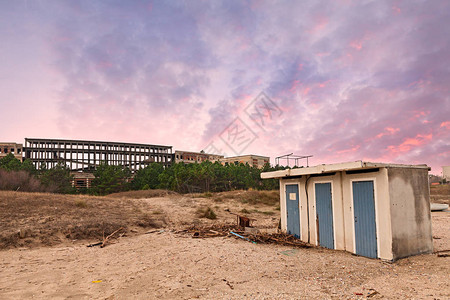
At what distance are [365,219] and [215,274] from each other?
5972mm

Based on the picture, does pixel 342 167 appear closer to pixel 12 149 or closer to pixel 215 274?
pixel 215 274

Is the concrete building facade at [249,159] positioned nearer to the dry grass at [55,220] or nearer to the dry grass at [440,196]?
the dry grass at [440,196]

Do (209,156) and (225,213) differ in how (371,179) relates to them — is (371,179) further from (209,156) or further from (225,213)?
(209,156)

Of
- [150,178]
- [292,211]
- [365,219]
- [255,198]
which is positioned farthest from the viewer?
[150,178]

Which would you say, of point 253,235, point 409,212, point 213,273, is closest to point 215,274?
point 213,273

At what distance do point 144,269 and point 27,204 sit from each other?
15012mm

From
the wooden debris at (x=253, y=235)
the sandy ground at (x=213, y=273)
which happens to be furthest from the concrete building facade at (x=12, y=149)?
the wooden debris at (x=253, y=235)

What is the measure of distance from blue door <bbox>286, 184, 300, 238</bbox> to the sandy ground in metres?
1.81

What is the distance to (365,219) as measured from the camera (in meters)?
10.2

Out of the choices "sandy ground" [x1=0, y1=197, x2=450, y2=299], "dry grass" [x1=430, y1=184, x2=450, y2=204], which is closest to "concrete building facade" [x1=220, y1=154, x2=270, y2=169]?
"dry grass" [x1=430, y1=184, x2=450, y2=204]

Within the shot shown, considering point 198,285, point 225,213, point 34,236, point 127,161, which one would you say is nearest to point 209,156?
point 127,161

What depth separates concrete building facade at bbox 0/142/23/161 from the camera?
233 feet

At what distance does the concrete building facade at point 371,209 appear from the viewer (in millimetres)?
9750

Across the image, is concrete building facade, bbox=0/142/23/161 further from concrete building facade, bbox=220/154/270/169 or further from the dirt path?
the dirt path
